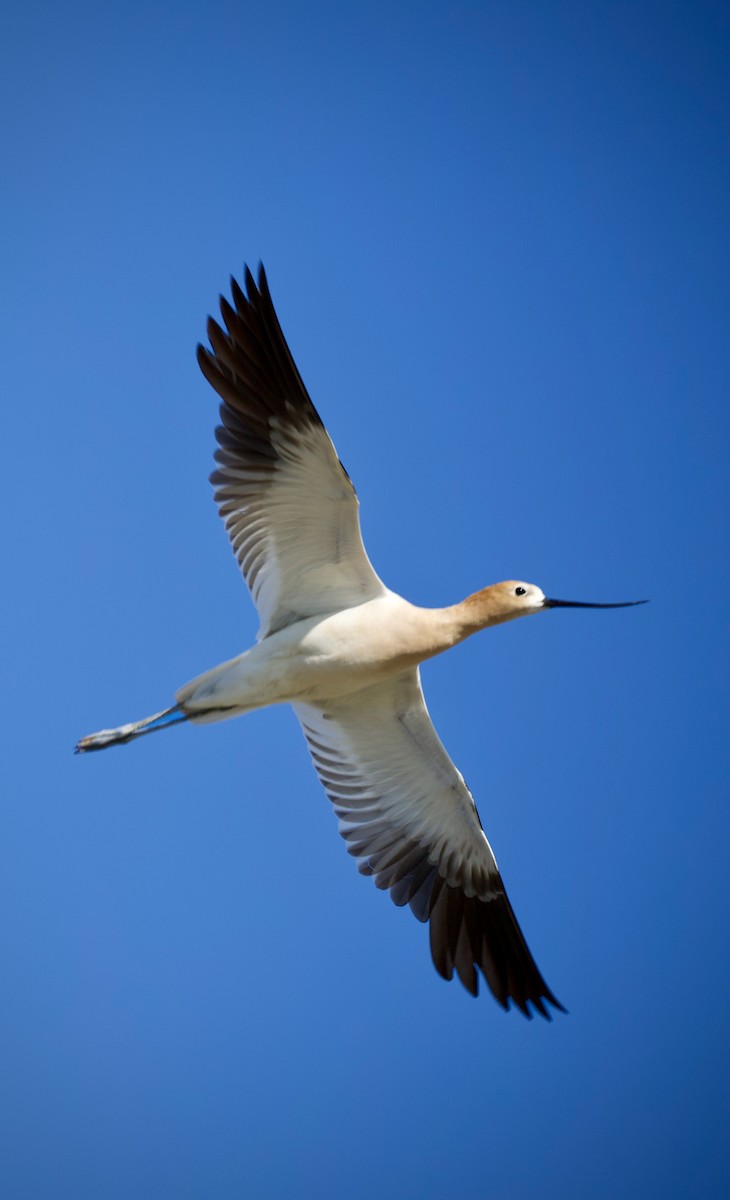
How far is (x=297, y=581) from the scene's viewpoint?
29.1 feet

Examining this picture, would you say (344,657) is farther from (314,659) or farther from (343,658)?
(314,659)

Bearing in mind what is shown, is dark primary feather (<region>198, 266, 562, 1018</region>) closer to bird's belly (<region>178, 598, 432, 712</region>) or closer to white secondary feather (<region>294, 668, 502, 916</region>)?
white secondary feather (<region>294, 668, 502, 916</region>)

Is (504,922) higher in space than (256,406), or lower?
lower

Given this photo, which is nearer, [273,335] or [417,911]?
[273,335]

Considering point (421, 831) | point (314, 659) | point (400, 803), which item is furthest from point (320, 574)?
point (421, 831)

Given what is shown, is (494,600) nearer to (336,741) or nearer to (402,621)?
(402,621)

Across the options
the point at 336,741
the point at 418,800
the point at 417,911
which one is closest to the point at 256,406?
the point at 336,741

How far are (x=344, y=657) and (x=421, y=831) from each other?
2051 millimetres

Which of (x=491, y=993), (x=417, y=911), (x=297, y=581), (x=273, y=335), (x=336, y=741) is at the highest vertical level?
(x=273, y=335)

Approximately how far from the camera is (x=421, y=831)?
983cm

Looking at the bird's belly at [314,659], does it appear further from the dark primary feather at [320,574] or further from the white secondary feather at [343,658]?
the dark primary feather at [320,574]

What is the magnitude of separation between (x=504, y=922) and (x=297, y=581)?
3.21m

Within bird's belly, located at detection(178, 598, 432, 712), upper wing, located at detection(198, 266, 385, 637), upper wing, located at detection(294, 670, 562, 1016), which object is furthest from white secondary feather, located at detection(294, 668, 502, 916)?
upper wing, located at detection(198, 266, 385, 637)

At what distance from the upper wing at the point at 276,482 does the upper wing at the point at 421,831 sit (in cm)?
103
